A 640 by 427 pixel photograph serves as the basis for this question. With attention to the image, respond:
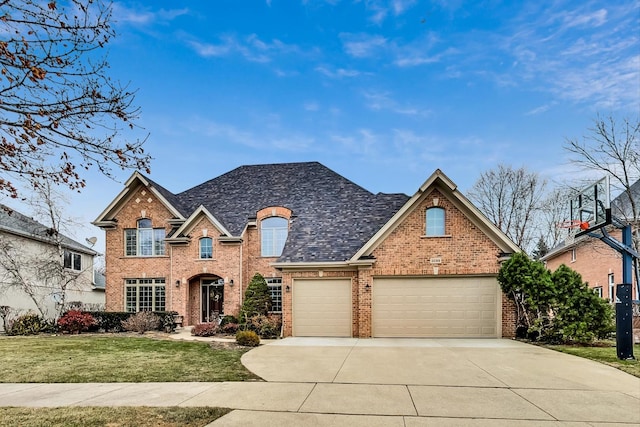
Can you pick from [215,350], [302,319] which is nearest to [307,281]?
[302,319]

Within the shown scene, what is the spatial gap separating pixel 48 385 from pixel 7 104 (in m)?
6.36

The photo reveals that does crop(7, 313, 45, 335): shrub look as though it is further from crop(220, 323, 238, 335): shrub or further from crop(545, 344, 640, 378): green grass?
crop(545, 344, 640, 378): green grass

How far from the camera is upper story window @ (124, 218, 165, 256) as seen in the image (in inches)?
893

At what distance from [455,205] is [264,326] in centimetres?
904

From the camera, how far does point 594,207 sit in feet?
42.9

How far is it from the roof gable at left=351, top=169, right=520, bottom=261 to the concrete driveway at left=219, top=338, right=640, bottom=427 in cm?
423

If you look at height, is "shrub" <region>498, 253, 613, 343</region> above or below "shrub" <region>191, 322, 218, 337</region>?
above

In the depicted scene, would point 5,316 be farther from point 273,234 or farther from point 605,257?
point 605,257

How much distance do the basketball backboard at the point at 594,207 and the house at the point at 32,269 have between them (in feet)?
75.4

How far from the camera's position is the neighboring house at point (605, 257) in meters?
21.5

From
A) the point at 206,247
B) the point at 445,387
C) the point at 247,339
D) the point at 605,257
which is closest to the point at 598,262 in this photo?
the point at 605,257

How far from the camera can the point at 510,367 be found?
10.0 m

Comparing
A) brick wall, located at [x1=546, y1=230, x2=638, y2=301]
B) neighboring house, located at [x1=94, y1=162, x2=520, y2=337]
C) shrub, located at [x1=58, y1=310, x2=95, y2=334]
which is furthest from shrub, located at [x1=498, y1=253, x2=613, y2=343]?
shrub, located at [x1=58, y1=310, x2=95, y2=334]

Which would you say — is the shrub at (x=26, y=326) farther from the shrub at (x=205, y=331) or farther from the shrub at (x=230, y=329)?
the shrub at (x=230, y=329)
